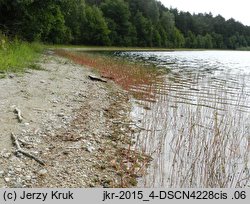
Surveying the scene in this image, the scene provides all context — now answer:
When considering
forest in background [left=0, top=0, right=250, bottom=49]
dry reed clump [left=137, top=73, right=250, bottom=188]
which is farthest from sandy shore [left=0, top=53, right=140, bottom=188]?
forest in background [left=0, top=0, right=250, bottom=49]

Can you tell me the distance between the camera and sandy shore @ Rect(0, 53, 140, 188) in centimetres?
660

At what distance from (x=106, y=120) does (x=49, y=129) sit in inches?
106

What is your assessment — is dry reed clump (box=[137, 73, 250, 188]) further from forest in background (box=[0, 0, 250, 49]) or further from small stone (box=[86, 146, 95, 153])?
forest in background (box=[0, 0, 250, 49])

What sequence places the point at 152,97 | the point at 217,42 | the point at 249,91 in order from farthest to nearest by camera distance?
the point at 217,42 < the point at 249,91 < the point at 152,97

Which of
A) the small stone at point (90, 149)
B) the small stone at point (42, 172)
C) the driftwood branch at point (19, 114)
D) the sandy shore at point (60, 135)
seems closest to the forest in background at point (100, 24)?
the sandy shore at point (60, 135)

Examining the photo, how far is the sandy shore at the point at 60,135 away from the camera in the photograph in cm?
660

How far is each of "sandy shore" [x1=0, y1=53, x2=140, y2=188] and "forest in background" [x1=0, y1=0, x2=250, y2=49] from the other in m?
18.1

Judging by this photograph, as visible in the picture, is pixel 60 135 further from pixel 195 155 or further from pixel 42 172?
pixel 195 155

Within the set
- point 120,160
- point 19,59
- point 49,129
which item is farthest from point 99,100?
point 19,59

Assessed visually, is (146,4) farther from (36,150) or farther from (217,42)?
(36,150)

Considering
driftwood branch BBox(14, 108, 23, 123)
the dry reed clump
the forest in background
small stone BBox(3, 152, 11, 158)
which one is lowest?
the dry reed clump

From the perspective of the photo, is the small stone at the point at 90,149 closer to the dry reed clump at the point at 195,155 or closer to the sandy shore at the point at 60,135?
the sandy shore at the point at 60,135

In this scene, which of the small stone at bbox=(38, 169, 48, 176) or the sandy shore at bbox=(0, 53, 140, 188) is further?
the sandy shore at bbox=(0, 53, 140, 188)

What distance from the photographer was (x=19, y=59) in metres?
20.3
